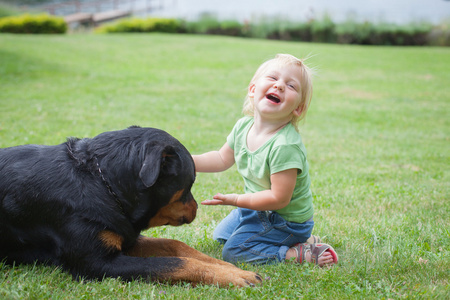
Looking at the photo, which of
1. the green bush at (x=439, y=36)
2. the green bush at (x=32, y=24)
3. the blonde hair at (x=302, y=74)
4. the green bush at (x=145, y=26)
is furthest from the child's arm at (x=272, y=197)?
the green bush at (x=145, y=26)

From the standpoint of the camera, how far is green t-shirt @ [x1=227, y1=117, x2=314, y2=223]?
3476mm

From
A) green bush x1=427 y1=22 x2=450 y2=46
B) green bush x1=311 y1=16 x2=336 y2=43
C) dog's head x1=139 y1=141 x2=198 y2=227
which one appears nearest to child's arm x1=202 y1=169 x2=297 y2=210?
dog's head x1=139 y1=141 x2=198 y2=227

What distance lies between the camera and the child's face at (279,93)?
3.62 meters

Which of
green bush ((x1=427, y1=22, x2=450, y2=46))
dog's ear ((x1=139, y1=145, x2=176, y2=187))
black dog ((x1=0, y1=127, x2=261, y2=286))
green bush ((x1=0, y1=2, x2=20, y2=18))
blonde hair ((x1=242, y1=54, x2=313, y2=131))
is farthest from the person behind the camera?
green bush ((x1=0, y1=2, x2=20, y2=18))

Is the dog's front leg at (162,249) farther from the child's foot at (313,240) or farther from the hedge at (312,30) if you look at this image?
the hedge at (312,30)

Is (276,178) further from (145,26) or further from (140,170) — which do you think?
(145,26)

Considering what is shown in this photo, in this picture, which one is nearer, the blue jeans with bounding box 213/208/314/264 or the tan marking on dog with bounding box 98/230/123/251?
the tan marking on dog with bounding box 98/230/123/251

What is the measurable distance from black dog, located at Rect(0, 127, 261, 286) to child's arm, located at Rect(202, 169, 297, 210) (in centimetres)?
31

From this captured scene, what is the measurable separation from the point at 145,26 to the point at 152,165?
3046 centimetres

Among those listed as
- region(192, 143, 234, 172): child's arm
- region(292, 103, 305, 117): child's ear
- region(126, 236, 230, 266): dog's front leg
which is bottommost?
region(126, 236, 230, 266): dog's front leg

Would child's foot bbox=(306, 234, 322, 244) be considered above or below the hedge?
below

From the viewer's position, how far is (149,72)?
16.2 metres

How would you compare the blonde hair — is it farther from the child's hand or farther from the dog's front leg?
the dog's front leg

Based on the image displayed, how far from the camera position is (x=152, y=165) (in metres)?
3.07
